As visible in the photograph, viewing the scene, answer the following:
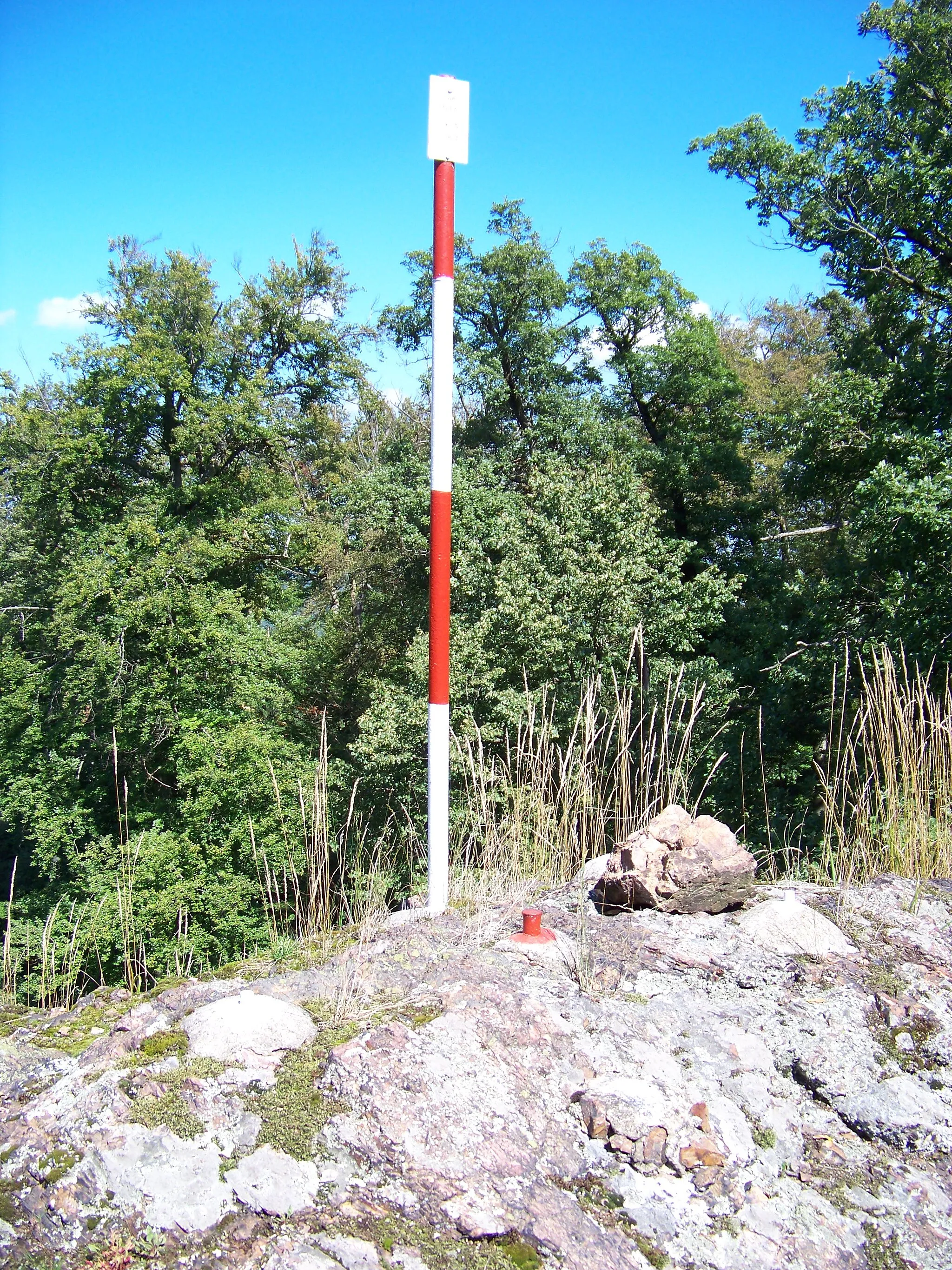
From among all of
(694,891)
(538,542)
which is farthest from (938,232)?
(694,891)

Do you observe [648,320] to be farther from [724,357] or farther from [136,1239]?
[136,1239]

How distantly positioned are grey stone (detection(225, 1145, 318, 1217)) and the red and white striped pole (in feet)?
5.37

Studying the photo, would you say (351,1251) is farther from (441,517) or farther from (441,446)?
→ (441,446)

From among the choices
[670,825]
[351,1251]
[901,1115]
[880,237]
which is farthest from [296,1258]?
[880,237]

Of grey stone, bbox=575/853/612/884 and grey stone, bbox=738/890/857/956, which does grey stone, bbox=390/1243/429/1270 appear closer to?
grey stone, bbox=738/890/857/956

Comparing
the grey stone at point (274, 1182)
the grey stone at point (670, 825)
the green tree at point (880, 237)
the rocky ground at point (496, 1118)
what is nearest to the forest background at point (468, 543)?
the green tree at point (880, 237)

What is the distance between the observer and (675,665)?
1194 cm

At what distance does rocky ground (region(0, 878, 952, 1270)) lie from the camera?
6.14ft

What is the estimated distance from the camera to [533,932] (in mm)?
3168

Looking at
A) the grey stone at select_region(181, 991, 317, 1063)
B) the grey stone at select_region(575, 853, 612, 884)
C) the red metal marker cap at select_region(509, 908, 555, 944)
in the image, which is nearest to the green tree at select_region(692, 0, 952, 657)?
the grey stone at select_region(575, 853, 612, 884)

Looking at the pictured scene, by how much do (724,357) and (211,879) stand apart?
13071 mm

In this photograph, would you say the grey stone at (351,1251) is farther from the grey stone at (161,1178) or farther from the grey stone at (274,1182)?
the grey stone at (161,1178)

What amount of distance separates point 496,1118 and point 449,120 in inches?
144

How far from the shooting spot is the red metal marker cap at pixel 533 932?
3.13 meters
